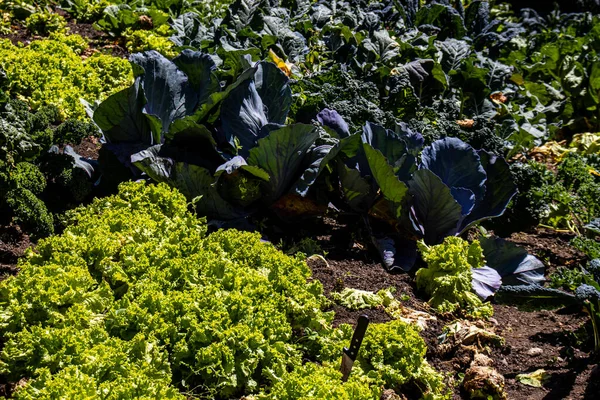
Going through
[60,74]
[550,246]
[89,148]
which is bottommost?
[89,148]

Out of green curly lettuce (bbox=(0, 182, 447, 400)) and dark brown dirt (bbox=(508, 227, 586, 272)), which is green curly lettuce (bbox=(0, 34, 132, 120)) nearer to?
green curly lettuce (bbox=(0, 182, 447, 400))

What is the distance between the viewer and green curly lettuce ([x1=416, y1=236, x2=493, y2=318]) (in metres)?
4.55

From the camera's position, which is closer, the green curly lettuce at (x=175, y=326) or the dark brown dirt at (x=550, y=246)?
the green curly lettuce at (x=175, y=326)

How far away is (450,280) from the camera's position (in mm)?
4555

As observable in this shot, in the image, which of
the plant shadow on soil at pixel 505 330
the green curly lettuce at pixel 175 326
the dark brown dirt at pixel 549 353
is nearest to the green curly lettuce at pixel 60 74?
the green curly lettuce at pixel 175 326

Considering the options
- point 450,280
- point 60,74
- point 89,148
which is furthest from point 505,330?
point 60,74

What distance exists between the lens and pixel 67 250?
3.86 metres

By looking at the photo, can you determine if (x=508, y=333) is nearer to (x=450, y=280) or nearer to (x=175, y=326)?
(x=450, y=280)

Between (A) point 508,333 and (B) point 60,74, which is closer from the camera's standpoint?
(A) point 508,333

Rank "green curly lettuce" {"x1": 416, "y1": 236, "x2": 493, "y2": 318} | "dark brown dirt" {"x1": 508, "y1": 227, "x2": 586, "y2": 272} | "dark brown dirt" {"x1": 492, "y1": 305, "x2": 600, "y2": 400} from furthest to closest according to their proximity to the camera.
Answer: "dark brown dirt" {"x1": 508, "y1": 227, "x2": 586, "y2": 272} → "green curly lettuce" {"x1": 416, "y1": 236, "x2": 493, "y2": 318} → "dark brown dirt" {"x1": 492, "y1": 305, "x2": 600, "y2": 400}

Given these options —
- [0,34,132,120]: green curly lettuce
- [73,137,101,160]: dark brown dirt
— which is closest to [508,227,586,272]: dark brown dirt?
[73,137,101,160]: dark brown dirt

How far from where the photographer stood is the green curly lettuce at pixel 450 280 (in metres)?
4.55

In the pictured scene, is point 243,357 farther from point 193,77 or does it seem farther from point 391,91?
point 391,91

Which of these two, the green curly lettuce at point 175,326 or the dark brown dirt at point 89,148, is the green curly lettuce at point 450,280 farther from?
the dark brown dirt at point 89,148
